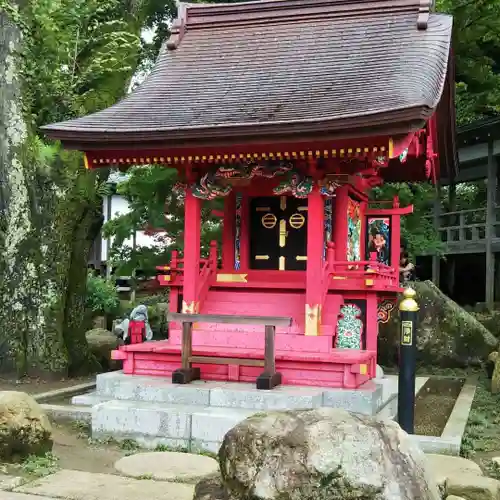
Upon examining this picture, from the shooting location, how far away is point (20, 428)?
612cm

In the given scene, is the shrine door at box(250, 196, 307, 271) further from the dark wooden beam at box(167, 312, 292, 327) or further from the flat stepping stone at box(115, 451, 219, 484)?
the flat stepping stone at box(115, 451, 219, 484)

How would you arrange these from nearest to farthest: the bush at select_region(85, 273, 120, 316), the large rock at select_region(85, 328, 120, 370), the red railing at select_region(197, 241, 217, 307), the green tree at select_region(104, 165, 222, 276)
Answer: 1. the red railing at select_region(197, 241, 217, 307)
2. the large rock at select_region(85, 328, 120, 370)
3. the green tree at select_region(104, 165, 222, 276)
4. the bush at select_region(85, 273, 120, 316)

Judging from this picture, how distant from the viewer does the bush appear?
20.5 m

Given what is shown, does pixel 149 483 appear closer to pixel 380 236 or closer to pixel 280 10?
pixel 380 236

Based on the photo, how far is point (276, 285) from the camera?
10188 millimetres

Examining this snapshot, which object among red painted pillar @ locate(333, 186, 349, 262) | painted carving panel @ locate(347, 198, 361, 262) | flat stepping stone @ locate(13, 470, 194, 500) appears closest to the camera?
flat stepping stone @ locate(13, 470, 194, 500)

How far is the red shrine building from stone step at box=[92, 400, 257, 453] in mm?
961

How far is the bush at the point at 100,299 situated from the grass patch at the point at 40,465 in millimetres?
13948

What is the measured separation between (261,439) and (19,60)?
9936 millimetres

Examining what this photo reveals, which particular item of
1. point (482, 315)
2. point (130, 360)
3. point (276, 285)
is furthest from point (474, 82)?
point (130, 360)

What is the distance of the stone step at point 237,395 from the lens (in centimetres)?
792

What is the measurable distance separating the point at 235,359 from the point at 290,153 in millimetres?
2927

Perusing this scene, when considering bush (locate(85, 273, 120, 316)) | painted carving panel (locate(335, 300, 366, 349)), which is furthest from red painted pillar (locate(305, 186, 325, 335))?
bush (locate(85, 273, 120, 316))

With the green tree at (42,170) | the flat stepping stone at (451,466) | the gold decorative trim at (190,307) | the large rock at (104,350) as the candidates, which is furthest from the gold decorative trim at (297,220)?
the large rock at (104,350)
